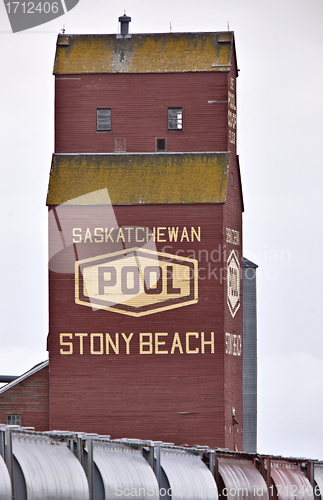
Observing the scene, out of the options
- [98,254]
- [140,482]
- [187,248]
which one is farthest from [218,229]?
[140,482]

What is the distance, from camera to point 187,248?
57406mm

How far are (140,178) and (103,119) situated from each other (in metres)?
4.12

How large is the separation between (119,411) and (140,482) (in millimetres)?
22857

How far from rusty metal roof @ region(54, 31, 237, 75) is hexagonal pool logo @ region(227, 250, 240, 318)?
33.0 ft

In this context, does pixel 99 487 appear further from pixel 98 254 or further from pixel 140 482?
pixel 98 254

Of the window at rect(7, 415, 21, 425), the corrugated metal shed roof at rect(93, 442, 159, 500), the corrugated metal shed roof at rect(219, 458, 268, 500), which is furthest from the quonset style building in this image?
the corrugated metal shed roof at rect(93, 442, 159, 500)

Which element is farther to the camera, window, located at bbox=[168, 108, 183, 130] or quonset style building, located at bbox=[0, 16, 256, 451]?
window, located at bbox=[168, 108, 183, 130]

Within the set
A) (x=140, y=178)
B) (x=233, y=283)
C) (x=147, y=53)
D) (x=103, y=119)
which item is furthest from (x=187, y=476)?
(x=147, y=53)

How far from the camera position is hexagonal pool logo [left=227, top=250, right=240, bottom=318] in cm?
5844

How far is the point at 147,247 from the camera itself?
5756cm

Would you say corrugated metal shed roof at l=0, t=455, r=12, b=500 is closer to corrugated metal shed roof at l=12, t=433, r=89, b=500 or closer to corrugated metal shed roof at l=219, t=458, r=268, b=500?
corrugated metal shed roof at l=12, t=433, r=89, b=500

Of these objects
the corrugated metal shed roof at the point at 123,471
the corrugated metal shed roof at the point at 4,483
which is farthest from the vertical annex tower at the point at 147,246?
the corrugated metal shed roof at the point at 4,483

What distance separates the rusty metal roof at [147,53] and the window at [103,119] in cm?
211

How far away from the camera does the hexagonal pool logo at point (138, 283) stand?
188 ft
